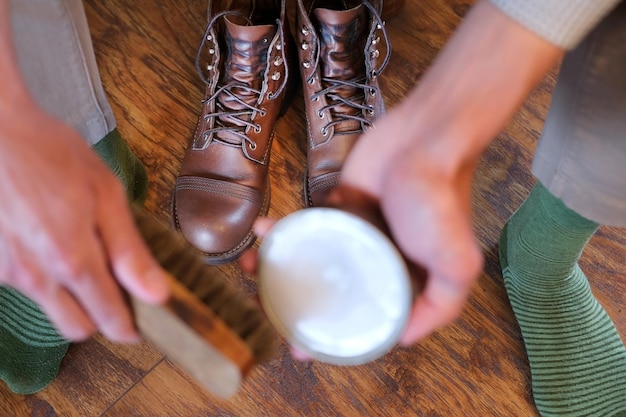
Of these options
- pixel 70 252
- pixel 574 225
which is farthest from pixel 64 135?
pixel 574 225

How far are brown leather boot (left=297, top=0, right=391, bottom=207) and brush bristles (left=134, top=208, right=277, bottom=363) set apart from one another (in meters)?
0.38

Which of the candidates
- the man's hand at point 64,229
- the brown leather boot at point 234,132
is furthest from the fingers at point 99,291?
Result: the brown leather boot at point 234,132

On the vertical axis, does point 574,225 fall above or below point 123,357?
above

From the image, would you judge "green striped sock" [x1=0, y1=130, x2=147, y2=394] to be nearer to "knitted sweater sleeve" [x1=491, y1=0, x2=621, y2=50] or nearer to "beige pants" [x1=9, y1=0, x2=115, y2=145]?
"beige pants" [x1=9, y1=0, x2=115, y2=145]

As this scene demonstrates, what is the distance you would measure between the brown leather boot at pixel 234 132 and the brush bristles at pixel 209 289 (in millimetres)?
321

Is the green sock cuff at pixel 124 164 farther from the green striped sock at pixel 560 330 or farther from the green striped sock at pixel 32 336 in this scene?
the green striped sock at pixel 560 330

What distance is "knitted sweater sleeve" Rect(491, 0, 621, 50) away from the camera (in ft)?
1.53

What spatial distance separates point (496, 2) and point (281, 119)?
52cm

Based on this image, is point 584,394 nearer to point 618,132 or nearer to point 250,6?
point 618,132

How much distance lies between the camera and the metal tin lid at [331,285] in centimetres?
52

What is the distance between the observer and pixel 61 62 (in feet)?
2.09

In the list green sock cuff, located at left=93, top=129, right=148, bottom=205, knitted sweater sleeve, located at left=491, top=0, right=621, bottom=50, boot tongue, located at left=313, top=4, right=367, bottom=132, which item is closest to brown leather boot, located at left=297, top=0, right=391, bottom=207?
boot tongue, located at left=313, top=4, right=367, bottom=132

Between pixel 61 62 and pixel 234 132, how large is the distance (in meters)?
0.28

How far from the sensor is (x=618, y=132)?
56 cm
